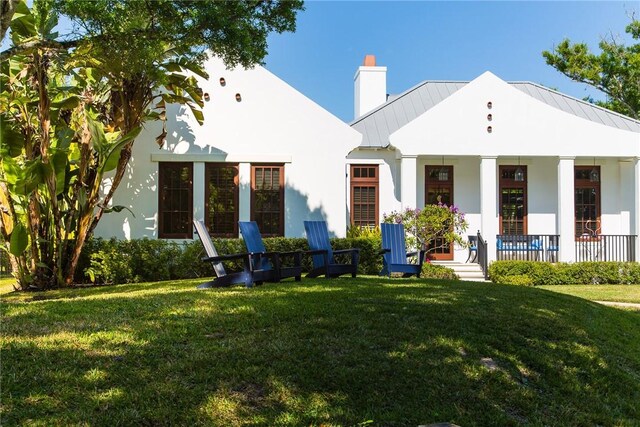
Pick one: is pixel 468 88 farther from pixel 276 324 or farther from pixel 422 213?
pixel 276 324

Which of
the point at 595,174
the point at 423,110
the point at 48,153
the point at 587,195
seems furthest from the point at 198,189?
the point at 595,174

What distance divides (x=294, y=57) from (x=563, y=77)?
55.7 ft

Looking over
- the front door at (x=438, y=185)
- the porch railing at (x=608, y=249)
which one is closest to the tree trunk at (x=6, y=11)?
the front door at (x=438, y=185)

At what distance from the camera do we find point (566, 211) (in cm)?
1460

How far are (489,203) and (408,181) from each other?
2387 millimetres

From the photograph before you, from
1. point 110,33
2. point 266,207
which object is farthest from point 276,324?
point 266,207

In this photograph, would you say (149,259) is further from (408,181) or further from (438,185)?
(438,185)

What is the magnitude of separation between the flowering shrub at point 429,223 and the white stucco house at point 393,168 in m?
0.54

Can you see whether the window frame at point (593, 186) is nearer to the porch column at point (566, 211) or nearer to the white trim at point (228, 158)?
the porch column at point (566, 211)

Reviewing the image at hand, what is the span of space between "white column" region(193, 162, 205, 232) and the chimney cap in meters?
9.61

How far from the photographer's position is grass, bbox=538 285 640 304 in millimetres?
10820

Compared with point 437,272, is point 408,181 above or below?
above

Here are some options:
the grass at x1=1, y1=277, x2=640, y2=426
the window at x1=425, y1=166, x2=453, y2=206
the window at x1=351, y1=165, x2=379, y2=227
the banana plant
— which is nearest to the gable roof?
the window at x1=351, y1=165, x2=379, y2=227

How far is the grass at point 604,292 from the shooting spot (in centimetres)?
1082
